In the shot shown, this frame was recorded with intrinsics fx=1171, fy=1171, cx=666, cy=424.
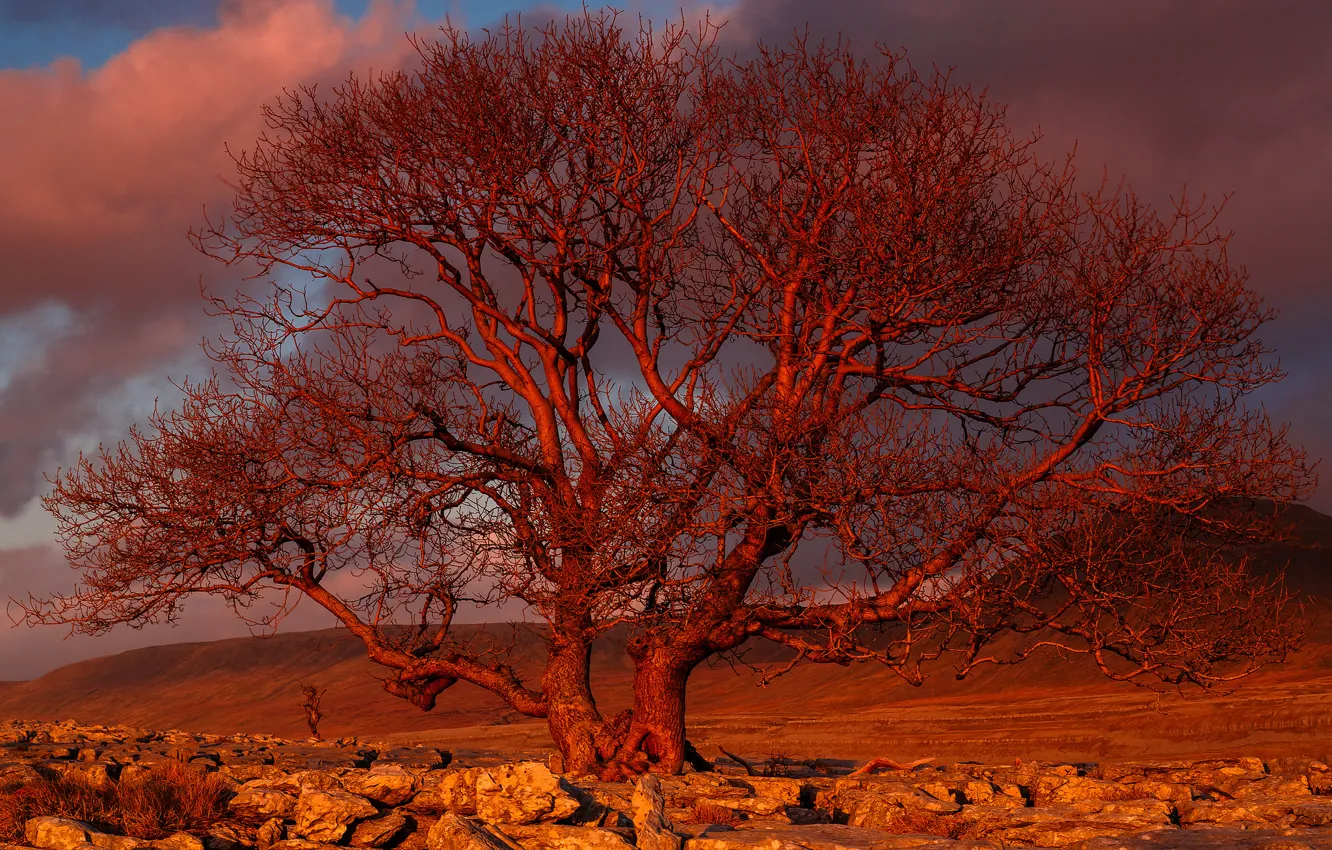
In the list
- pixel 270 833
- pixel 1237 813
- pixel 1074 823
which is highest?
pixel 270 833

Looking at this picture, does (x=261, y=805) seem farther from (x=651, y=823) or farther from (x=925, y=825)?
(x=925, y=825)

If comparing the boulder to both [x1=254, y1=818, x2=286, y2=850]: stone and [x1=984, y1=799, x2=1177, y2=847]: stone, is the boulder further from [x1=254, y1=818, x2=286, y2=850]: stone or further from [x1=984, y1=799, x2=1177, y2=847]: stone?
[x1=984, y1=799, x2=1177, y2=847]: stone

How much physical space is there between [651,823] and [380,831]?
252cm

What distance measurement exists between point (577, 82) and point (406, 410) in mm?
5124

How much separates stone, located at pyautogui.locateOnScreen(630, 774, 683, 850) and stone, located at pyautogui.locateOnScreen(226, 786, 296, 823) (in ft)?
10.1

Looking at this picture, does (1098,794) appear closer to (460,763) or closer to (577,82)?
(460,763)

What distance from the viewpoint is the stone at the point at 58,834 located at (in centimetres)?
880

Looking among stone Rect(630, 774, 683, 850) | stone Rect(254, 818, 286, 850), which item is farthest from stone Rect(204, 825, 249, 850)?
stone Rect(630, 774, 683, 850)

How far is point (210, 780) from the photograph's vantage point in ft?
34.6

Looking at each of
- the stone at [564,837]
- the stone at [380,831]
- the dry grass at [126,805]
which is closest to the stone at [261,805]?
the dry grass at [126,805]

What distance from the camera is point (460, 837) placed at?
8.32 metres

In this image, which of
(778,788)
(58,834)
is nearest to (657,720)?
(778,788)

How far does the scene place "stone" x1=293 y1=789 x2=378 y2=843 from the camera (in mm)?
9461

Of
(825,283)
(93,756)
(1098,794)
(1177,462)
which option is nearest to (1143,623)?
(1177,462)
